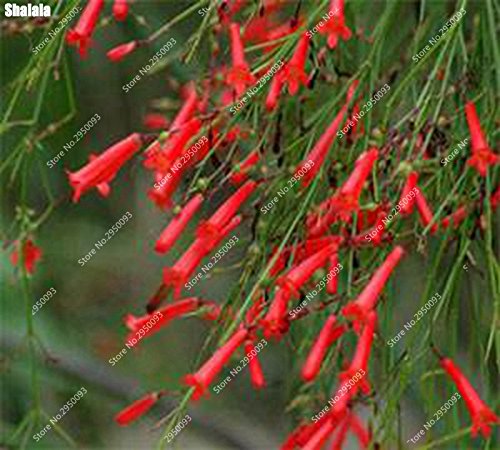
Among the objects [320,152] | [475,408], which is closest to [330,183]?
[320,152]

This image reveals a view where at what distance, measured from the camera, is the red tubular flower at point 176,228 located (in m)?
1.37

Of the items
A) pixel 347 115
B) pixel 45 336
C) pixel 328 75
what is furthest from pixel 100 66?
pixel 347 115

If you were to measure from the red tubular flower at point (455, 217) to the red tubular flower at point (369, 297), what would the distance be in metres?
0.10

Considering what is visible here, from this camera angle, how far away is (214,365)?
4.34ft

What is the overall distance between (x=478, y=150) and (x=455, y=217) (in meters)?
0.11

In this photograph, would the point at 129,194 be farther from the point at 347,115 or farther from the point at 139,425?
the point at 347,115

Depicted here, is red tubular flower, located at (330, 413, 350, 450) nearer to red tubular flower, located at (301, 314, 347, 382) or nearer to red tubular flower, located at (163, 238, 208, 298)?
red tubular flower, located at (301, 314, 347, 382)

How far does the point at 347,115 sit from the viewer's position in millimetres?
1415

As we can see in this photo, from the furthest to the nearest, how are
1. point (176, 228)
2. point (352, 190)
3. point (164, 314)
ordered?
point (164, 314)
point (176, 228)
point (352, 190)

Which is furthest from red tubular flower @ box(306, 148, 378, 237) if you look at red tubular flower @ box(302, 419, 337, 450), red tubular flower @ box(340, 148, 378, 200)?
red tubular flower @ box(302, 419, 337, 450)

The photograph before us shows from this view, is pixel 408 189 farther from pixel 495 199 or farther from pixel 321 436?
pixel 321 436

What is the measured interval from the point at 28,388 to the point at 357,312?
1342mm

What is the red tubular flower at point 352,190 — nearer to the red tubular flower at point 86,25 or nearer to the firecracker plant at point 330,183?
the firecracker plant at point 330,183

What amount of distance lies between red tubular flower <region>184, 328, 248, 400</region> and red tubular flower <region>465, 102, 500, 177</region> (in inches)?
11.1
